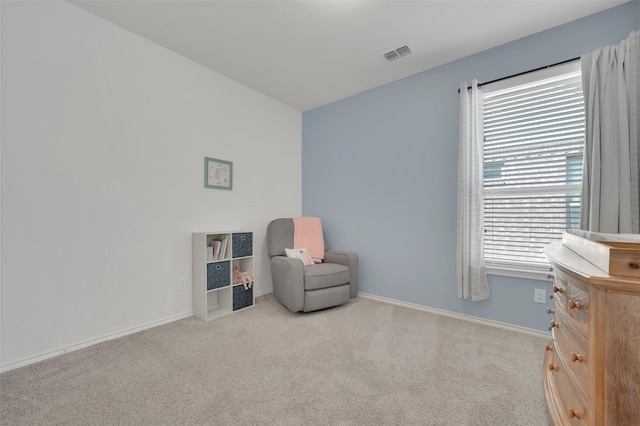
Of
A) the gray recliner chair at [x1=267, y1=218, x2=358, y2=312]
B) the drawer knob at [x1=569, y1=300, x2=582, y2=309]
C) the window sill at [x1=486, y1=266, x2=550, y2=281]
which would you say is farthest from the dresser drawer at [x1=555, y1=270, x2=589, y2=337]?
the gray recliner chair at [x1=267, y1=218, x2=358, y2=312]

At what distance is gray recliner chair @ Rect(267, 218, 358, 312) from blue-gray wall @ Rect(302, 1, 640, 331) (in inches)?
14.3

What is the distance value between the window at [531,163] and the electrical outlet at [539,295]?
0.19m

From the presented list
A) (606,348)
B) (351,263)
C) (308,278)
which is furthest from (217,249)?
(606,348)

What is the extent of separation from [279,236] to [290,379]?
5.99 feet

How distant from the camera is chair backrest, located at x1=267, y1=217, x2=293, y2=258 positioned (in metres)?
3.29

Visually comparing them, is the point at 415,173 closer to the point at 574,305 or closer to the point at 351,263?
the point at 351,263

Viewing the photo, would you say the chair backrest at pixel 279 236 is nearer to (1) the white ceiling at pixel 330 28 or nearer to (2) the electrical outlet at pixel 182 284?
(2) the electrical outlet at pixel 182 284

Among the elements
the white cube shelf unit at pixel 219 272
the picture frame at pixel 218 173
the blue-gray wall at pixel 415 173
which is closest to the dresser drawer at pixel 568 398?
the blue-gray wall at pixel 415 173

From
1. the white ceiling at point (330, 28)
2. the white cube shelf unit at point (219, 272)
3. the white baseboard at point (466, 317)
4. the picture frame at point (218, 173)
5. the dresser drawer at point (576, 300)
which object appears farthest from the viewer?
the picture frame at point (218, 173)

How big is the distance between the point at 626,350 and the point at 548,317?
1.89m

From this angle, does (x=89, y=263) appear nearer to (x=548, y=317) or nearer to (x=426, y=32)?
(x=426, y=32)

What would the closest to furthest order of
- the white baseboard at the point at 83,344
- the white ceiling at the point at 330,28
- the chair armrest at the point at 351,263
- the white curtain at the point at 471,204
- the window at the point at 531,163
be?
the white baseboard at the point at 83,344, the white ceiling at the point at 330,28, the window at the point at 531,163, the white curtain at the point at 471,204, the chair armrest at the point at 351,263

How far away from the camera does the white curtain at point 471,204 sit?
100 inches

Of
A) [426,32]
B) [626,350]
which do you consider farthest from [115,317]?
[426,32]
